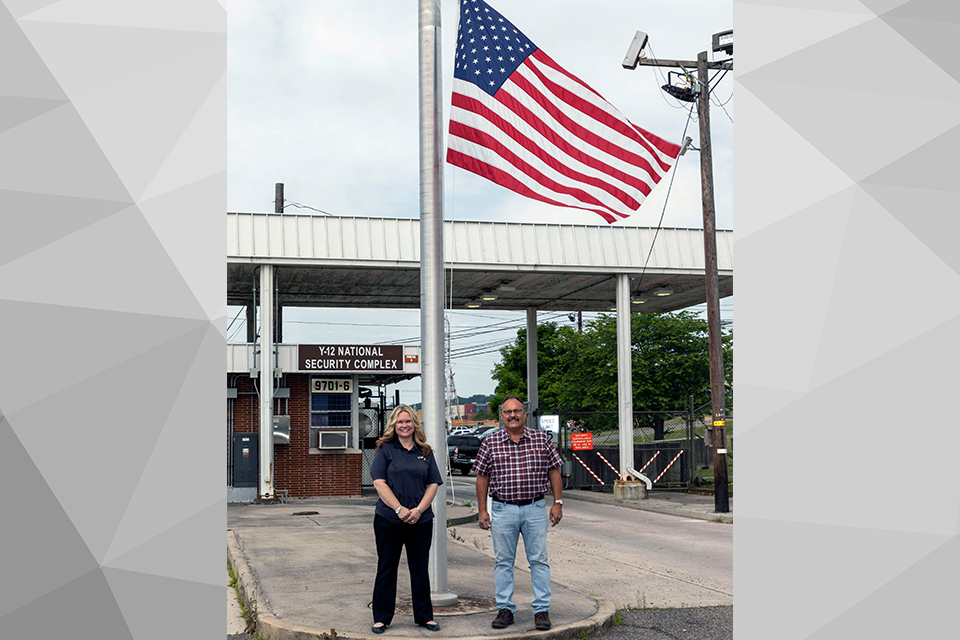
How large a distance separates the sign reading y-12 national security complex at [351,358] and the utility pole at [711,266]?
8.36 m

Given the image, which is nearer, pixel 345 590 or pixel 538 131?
pixel 345 590

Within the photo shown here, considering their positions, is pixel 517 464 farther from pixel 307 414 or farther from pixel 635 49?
pixel 307 414

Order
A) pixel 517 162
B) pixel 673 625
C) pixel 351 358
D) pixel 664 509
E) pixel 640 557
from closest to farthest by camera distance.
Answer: pixel 673 625 → pixel 517 162 → pixel 640 557 → pixel 664 509 → pixel 351 358

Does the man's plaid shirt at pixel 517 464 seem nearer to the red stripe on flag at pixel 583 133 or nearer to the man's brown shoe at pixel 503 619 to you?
the man's brown shoe at pixel 503 619

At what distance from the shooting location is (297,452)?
76.8ft

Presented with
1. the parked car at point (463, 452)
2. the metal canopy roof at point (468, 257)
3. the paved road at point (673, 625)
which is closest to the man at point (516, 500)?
the paved road at point (673, 625)

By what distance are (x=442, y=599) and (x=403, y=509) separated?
143 cm
